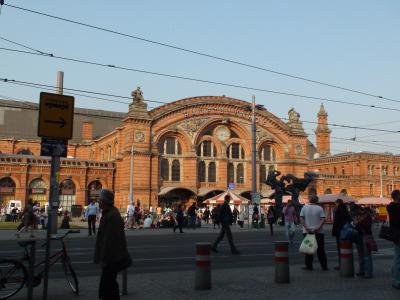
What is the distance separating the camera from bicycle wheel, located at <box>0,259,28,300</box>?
8203 mm

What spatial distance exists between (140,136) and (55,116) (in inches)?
1658

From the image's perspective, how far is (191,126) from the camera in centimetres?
5338

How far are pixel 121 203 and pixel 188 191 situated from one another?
7690 millimetres

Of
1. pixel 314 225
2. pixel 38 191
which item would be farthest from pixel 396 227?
pixel 38 191

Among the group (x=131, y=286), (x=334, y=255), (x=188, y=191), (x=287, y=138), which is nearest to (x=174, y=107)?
(x=188, y=191)

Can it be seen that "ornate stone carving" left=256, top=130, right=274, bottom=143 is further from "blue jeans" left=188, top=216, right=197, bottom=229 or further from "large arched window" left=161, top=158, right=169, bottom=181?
"blue jeans" left=188, top=216, right=197, bottom=229

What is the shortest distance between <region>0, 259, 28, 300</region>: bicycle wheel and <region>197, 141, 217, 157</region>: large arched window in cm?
4623

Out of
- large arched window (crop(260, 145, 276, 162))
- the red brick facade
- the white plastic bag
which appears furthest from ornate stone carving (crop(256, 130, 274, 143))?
the white plastic bag

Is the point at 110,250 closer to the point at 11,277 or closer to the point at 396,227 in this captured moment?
the point at 11,277

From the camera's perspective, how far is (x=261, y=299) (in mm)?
8438

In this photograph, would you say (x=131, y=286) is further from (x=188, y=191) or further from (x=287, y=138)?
(x=287, y=138)

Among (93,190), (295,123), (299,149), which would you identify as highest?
(295,123)

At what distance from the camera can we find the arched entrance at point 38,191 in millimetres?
50294

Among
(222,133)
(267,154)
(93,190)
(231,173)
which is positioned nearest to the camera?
(93,190)
